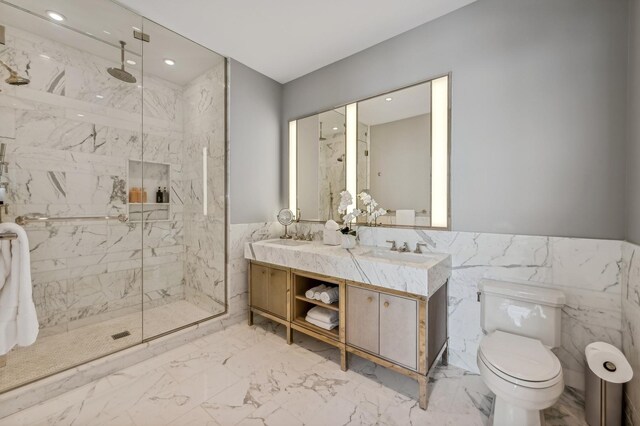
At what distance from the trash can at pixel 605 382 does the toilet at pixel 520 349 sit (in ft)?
0.57

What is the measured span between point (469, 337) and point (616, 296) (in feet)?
2.87

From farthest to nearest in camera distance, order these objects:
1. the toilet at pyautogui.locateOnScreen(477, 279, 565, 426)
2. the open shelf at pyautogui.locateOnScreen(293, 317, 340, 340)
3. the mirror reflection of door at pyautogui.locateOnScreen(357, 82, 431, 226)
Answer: the mirror reflection of door at pyautogui.locateOnScreen(357, 82, 431, 226) < the open shelf at pyautogui.locateOnScreen(293, 317, 340, 340) < the toilet at pyautogui.locateOnScreen(477, 279, 565, 426)

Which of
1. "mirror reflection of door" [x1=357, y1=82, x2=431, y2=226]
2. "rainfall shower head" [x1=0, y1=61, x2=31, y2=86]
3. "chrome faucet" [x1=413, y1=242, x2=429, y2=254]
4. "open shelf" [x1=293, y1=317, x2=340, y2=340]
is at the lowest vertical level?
"open shelf" [x1=293, y1=317, x2=340, y2=340]

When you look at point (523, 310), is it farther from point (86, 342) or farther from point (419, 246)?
point (86, 342)

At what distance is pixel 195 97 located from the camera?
3.15 m

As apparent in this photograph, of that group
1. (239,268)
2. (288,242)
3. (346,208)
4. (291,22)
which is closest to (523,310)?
(346,208)

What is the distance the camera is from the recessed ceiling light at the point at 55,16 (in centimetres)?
214

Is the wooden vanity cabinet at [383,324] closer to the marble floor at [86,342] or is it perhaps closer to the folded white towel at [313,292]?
the folded white towel at [313,292]

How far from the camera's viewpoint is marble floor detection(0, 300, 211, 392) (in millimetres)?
1857

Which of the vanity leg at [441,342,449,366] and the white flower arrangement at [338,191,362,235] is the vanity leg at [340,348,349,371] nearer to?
the vanity leg at [441,342,449,366]

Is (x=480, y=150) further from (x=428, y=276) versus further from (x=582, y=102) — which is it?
(x=428, y=276)

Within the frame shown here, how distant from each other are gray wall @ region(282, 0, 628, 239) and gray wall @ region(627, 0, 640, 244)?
5cm

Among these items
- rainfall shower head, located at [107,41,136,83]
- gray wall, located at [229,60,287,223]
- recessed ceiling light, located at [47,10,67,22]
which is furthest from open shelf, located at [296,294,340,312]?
recessed ceiling light, located at [47,10,67,22]

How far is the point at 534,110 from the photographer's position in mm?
1758
